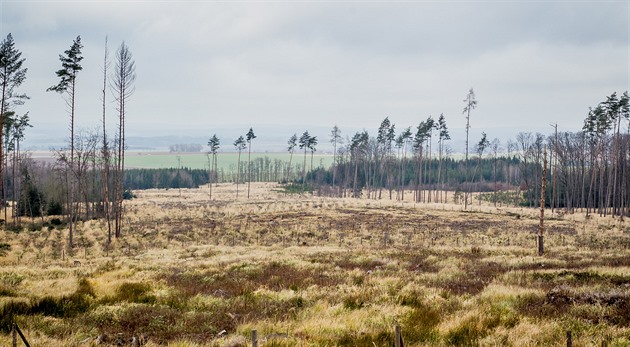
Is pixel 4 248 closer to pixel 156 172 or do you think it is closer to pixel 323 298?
pixel 323 298

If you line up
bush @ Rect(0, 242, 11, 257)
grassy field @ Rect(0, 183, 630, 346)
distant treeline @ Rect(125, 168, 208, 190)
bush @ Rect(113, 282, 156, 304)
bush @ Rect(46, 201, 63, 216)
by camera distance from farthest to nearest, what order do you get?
distant treeline @ Rect(125, 168, 208, 190), bush @ Rect(46, 201, 63, 216), bush @ Rect(0, 242, 11, 257), bush @ Rect(113, 282, 156, 304), grassy field @ Rect(0, 183, 630, 346)

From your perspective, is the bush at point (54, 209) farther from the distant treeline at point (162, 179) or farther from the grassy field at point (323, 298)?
the distant treeline at point (162, 179)

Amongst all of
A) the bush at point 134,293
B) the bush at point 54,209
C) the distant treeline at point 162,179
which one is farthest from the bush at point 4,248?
the distant treeline at point 162,179

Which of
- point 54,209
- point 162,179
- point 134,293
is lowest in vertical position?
point 54,209

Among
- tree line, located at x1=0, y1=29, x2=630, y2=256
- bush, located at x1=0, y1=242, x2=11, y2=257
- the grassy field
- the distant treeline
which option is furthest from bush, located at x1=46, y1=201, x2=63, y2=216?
the distant treeline

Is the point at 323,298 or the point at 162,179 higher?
the point at 162,179

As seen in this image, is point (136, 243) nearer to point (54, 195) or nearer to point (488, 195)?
point (54, 195)

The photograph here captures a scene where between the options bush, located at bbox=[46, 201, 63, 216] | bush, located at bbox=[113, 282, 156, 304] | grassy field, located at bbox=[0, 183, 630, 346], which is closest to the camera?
grassy field, located at bbox=[0, 183, 630, 346]

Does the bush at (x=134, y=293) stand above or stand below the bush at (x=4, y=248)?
above

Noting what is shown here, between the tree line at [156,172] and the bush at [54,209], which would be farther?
the bush at [54,209]

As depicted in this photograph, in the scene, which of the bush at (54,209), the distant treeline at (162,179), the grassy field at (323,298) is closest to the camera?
the grassy field at (323,298)

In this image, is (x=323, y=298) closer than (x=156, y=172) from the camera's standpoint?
Yes

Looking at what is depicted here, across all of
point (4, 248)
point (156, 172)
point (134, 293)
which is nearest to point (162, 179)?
point (156, 172)

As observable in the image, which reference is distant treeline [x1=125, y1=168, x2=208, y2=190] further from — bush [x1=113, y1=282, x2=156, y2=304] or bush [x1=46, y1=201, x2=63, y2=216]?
bush [x1=113, y1=282, x2=156, y2=304]
